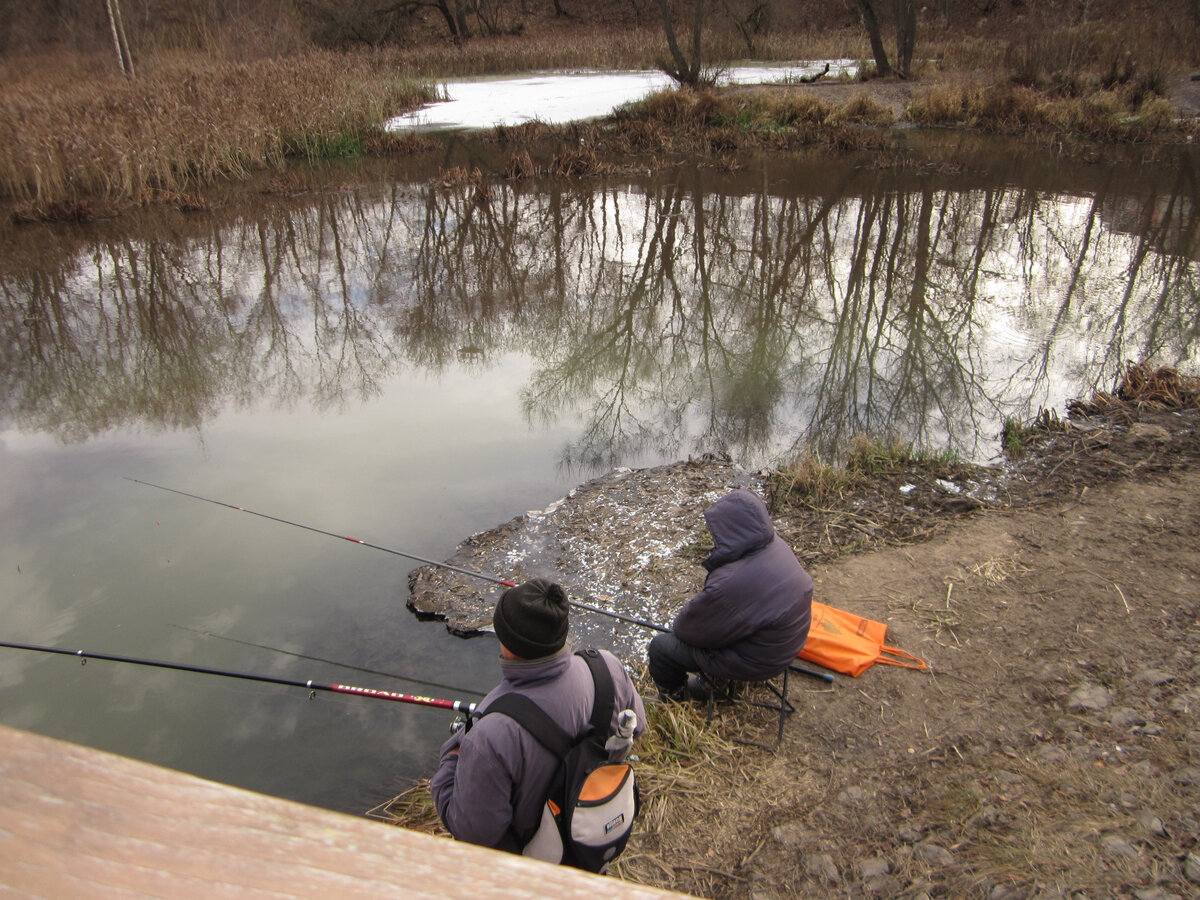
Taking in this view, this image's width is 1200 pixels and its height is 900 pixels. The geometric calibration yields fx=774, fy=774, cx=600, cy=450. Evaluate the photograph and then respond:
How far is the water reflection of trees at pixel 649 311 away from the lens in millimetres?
6480

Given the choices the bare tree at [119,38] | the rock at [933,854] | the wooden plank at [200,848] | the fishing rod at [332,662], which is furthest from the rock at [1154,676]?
the bare tree at [119,38]

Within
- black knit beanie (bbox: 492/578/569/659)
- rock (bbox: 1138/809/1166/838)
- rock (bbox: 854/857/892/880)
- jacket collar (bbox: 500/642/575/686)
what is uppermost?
black knit beanie (bbox: 492/578/569/659)

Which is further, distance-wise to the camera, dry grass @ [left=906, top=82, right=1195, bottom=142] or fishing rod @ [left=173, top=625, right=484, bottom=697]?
dry grass @ [left=906, top=82, right=1195, bottom=142]

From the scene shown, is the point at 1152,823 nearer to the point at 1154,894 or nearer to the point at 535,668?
the point at 1154,894

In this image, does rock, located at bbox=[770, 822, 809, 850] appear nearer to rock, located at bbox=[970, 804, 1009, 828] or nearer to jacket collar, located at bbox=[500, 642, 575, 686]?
rock, located at bbox=[970, 804, 1009, 828]

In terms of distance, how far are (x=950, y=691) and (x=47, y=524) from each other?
218 inches

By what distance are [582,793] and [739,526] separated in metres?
1.32

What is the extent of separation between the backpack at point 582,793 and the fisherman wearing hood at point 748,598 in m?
1.06


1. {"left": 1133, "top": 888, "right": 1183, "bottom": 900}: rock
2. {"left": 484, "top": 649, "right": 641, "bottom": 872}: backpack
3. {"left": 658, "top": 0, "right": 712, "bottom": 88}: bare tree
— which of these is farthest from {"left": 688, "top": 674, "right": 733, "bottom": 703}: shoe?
{"left": 658, "top": 0, "right": 712, "bottom": 88}: bare tree

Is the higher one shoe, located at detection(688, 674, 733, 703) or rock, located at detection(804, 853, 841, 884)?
rock, located at detection(804, 853, 841, 884)

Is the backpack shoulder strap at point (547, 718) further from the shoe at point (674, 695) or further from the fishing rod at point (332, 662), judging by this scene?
the fishing rod at point (332, 662)

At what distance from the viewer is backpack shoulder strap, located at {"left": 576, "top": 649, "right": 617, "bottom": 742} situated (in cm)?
226

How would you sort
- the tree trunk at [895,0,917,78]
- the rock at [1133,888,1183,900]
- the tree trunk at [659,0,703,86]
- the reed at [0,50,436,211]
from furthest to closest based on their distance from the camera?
the tree trunk at [895,0,917,78] < the tree trunk at [659,0,703,86] < the reed at [0,50,436,211] < the rock at [1133,888,1183,900]

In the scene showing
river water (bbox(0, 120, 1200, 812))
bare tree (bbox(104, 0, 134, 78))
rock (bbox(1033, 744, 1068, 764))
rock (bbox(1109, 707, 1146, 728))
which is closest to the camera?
rock (bbox(1033, 744, 1068, 764))
